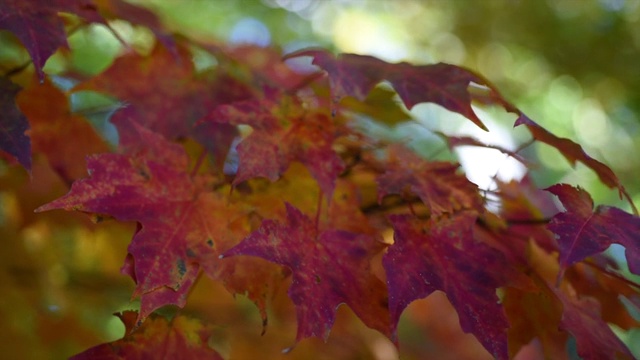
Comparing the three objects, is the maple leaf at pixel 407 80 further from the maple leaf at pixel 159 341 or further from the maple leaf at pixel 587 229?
the maple leaf at pixel 159 341

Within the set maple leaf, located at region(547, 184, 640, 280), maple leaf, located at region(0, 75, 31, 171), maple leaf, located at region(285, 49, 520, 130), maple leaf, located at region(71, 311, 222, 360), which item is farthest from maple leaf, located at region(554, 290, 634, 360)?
maple leaf, located at region(0, 75, 31, 171)

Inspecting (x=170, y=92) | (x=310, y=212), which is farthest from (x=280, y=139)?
(x=170, y=92)

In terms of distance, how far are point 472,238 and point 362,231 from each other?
14 cm

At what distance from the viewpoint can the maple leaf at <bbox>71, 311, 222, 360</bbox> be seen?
68cm

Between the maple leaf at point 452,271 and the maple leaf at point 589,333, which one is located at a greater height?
the maple leaf at point 452,271

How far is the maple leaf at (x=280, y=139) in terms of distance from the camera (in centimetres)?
71

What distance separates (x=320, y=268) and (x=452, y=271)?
14 centimetres

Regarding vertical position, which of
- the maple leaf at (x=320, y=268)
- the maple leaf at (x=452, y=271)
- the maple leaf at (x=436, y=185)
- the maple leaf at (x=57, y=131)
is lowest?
the maple leaf at (x=57, y=131)

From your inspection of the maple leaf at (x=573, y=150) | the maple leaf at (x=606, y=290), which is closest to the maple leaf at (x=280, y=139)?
the maple leaf at (x=573, y=150)

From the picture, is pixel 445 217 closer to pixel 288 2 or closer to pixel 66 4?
pixel 66 4

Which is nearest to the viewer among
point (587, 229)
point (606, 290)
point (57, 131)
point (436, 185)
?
point (587, 229)

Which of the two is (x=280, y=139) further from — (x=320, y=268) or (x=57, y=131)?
(x=57, y=131)

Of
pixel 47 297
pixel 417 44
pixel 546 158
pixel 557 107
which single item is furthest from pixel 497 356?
pixel 546 158

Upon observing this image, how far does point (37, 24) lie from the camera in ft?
2.25
